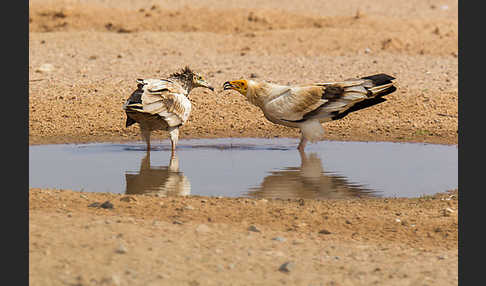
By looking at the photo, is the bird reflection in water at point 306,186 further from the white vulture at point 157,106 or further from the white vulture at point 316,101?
the white vulture at point 157,106

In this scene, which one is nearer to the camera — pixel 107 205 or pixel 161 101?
pixel 107 205

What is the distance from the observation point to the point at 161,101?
11984 millimetres

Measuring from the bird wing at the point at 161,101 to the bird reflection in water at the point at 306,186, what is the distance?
5.97 feet

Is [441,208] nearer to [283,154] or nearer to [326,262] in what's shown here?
[326,262]

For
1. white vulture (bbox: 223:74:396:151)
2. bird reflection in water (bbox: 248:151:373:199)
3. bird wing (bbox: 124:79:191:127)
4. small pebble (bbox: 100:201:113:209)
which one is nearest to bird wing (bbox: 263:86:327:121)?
white vulture (bbox: 223:74:396:151)

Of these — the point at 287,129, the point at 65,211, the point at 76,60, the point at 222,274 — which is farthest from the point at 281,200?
the point at 76,60

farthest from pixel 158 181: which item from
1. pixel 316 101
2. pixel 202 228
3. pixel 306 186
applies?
pixel 202 228

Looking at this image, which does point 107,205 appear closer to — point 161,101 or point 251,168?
point 251,168

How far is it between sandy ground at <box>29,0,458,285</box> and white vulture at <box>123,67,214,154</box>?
189 cm

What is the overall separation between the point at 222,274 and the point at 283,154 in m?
6.35

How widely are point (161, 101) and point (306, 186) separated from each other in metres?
2.66

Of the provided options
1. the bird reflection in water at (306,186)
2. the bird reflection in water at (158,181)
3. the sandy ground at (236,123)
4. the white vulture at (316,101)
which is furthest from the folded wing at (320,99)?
the bird reflection in water at (158,181)

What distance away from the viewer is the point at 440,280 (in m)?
6.49

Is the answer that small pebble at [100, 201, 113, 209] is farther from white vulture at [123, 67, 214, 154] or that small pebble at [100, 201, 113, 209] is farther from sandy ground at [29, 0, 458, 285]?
white vulture at [123, 67, 214, 154]
